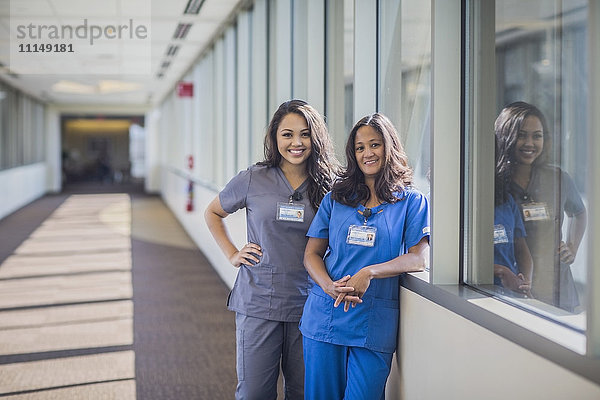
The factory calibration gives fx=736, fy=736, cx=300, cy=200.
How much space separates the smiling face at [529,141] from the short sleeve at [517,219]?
0.13m

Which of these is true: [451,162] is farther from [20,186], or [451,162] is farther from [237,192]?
[20,186]

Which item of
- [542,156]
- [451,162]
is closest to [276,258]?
[451,162]

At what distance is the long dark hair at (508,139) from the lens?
221 cm

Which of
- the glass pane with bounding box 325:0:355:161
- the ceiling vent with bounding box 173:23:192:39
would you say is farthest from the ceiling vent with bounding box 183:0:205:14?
the glass pane with bounding box 325:0:355:161

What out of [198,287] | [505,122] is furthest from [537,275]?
[198,287]

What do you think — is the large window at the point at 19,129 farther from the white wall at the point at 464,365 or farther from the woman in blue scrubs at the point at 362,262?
the white wall at the point at 464,365

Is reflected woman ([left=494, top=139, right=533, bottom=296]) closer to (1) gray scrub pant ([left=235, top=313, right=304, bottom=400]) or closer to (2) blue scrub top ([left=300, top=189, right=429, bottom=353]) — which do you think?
(2) blue scrub top ([left=300, top=189, right=429, bottom=353])

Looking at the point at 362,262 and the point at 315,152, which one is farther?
the point at 315,152

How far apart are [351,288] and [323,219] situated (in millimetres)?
327

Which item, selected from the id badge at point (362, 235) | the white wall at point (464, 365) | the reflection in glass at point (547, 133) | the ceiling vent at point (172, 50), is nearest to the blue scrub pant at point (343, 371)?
the white wall at point (464, 365)

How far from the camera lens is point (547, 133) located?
2.11m

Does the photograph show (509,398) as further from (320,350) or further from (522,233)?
(320,350)

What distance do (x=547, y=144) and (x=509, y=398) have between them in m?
0.72

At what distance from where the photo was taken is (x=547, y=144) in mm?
2117
